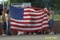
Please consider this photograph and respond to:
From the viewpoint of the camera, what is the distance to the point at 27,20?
1838 cm

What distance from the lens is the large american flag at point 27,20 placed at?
18328 mm

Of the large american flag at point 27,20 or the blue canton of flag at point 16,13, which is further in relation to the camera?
the blue canton of flag at point 16,13

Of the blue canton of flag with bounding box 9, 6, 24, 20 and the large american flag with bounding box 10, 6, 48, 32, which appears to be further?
the blue canton of flag with bounding box 9, 6, 24, 20

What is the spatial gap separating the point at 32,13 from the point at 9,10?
1355 millimetres

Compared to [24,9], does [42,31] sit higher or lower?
lower

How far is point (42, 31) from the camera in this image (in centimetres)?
1878

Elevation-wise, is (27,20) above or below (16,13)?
below

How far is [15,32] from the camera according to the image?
60.9 feet

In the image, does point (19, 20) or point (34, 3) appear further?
point (34, 3)

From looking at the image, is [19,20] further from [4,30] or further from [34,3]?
[34,3]

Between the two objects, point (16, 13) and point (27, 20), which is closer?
point (27, 20)

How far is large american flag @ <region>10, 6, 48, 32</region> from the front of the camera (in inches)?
722

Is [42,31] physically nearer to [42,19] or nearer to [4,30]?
[42,19]

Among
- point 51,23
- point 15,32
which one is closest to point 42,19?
point 51,23
